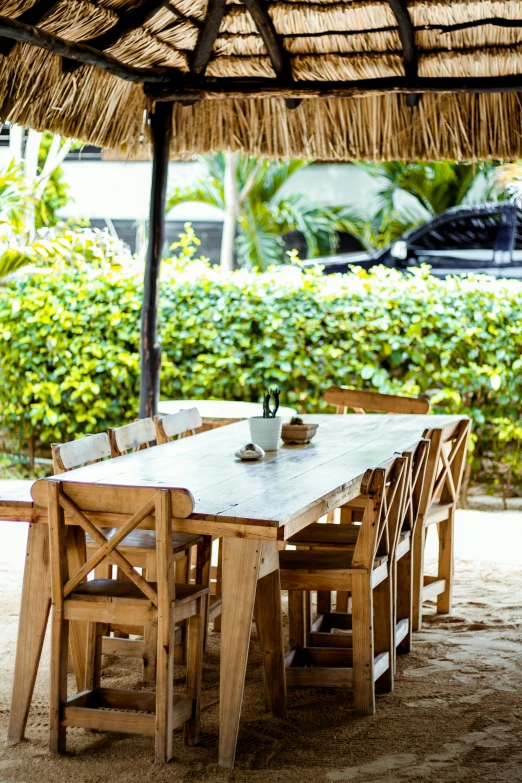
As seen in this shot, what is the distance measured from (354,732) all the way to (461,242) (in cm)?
814

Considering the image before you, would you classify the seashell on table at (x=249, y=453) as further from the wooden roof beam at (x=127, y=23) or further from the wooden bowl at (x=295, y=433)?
the wooden roof beam at (x=127, y=23)

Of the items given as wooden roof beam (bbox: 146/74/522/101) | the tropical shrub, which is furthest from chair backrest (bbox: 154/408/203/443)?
the tropical shrub

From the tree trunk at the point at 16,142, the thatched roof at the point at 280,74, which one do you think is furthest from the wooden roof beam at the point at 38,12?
the tree trunk at the point at 16,142

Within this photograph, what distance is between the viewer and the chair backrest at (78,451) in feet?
11.1

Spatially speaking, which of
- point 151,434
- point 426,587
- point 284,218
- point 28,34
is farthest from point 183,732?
point 284,218

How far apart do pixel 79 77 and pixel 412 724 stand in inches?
139

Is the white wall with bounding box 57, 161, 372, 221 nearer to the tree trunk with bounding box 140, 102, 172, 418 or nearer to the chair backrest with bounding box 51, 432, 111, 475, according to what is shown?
the tree trunk with bounding box 140, 102, 172, 418

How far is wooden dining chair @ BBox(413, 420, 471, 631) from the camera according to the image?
4.34 metres

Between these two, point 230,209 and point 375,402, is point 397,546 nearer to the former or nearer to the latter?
point 375,402

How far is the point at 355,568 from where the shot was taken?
3.36m

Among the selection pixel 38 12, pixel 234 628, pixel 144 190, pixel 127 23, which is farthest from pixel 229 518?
pixel 144 190

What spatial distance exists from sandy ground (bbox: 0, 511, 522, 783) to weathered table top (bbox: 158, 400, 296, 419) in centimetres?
169

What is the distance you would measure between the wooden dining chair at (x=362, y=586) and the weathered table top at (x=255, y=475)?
131 millimetres

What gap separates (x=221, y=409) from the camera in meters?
5.84
